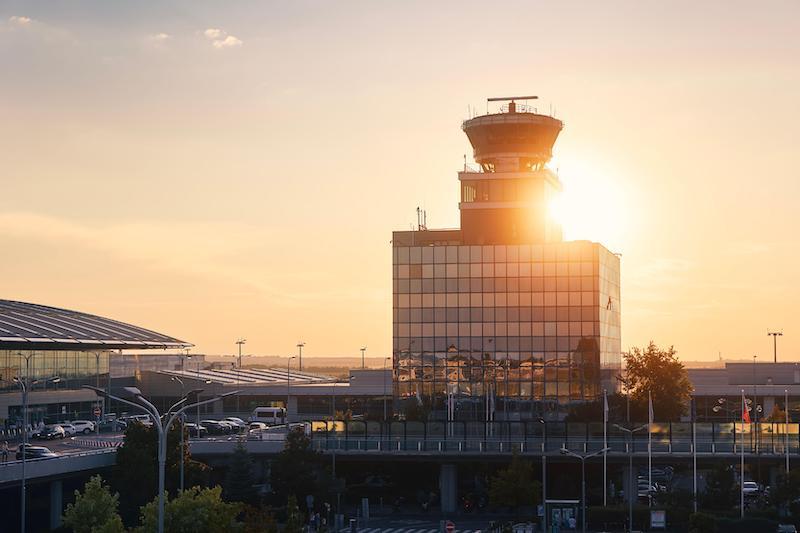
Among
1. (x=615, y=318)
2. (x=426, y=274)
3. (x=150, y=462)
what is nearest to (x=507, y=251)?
(x=426, y=274)

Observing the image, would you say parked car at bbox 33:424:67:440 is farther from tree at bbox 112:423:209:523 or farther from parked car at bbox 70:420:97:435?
tree at bbox 112:423:209:523

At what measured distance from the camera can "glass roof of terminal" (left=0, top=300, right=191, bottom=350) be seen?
414ft

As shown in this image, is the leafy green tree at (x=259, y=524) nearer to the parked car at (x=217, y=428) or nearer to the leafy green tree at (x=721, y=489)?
the leafy green tree at (x=721, y=489)

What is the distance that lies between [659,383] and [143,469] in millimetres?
63143

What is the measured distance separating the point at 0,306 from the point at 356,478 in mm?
47581

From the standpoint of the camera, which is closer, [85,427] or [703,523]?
[703,523]

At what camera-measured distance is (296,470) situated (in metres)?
101

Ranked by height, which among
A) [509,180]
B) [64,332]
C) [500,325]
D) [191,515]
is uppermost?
[509,180]

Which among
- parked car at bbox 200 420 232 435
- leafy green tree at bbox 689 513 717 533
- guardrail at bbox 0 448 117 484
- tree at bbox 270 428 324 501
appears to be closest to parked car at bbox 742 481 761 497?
leafy green tree at bbox 689 513 717 533

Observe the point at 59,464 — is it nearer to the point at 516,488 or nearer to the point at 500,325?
the point at 516,488

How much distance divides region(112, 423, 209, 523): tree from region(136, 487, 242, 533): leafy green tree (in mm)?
24516

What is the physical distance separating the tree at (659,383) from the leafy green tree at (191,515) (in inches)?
2962

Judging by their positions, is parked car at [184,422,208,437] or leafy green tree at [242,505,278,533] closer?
leafy green tree at [242,505,278,533]

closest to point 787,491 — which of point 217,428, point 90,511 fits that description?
point 90,511
